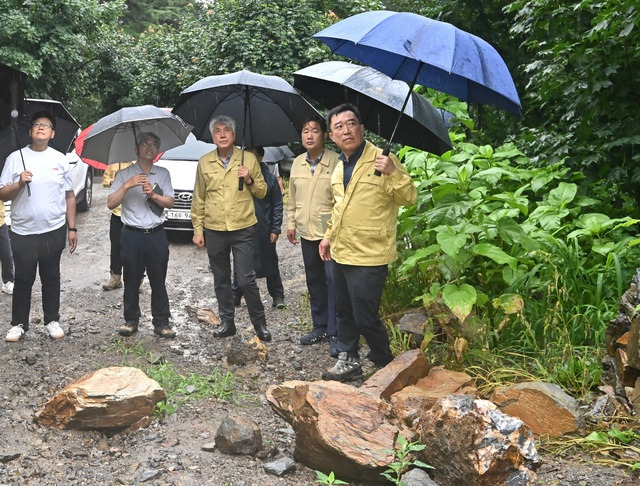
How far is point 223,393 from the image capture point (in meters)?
5.57

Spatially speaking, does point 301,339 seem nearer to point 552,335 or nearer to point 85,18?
point 552,335

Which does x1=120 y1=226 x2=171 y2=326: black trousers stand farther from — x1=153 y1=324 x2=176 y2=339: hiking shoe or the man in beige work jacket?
the man in beige work jacket

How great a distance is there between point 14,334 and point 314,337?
254cm

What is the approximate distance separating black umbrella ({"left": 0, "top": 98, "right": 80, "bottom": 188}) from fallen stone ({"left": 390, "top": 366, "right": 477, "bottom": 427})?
12.2 feet

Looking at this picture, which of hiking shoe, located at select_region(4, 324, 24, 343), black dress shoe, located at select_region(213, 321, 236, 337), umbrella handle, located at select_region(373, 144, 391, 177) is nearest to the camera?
umbrella handle, located at select_region(373, 144, 391, 177)

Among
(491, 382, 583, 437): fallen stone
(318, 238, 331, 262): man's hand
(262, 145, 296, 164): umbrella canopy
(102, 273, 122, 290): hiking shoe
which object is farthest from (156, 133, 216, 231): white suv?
(491, 382, 583, 437): fallen stone

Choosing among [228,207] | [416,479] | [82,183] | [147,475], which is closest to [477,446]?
[416,479]

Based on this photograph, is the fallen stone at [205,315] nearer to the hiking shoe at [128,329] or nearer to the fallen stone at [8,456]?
the hiking shoe at [128,329]

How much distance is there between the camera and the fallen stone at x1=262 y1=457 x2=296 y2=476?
4.39 meters

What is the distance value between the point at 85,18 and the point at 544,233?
15.1m

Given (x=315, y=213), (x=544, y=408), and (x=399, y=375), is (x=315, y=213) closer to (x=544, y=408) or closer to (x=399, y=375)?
(x=399, y=375)

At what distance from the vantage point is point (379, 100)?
5.72 metres

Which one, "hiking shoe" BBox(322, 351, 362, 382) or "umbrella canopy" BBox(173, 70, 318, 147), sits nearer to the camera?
"hiking shoe" BBox(322, 351, 362, 382)

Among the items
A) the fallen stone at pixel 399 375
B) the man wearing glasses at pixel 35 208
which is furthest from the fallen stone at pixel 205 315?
the fallen stone at pixel 399 375
